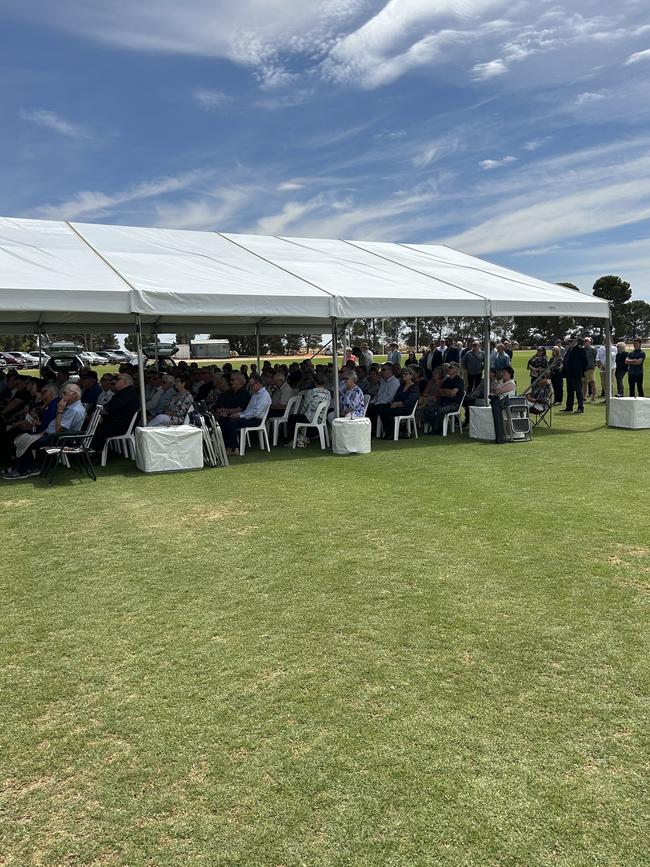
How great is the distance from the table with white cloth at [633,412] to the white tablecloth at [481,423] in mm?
2681

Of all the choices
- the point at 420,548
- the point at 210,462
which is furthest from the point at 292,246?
the point at 420,548

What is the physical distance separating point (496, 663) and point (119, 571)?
270 cm

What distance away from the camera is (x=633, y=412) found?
37.2 ft

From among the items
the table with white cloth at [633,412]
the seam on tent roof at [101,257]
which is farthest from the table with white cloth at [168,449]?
the table with white cloth at [633,412]

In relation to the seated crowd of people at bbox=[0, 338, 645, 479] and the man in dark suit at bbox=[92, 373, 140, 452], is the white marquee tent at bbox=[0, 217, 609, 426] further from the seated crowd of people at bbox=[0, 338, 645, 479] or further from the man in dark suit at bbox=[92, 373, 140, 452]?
the seated crowd of people at bbox=[0, 338, 645, 479]

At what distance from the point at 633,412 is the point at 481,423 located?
2.82 m

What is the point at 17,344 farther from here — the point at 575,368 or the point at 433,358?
the point at 575,368

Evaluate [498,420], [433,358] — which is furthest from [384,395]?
[433,358]

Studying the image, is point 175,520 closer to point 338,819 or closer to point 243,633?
point 243,633

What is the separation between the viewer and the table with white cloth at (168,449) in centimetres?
835

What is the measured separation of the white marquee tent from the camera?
8289mm

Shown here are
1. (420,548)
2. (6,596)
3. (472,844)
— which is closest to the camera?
(472,844)

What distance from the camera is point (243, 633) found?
145 inches

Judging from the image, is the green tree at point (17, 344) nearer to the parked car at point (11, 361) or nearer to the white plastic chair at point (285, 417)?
the parked car at point (11, 361)
